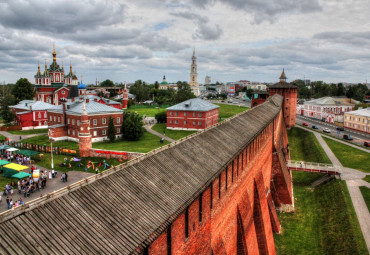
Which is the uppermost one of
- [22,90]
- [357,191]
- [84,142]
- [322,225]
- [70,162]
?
[22,90]

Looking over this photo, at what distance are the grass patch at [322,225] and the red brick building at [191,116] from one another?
22.1 meters

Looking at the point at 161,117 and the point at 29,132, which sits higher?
the point at 161,117

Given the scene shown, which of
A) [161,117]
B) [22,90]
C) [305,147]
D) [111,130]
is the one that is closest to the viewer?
[111,130]

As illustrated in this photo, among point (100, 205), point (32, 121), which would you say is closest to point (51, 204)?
point (100, 205)

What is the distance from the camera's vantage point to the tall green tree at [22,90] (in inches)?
2744

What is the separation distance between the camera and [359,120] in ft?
168

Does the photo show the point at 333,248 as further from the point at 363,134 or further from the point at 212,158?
the point at 363,134

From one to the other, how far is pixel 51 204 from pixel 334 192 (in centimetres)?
2457

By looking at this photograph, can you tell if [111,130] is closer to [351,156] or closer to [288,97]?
[351,156]

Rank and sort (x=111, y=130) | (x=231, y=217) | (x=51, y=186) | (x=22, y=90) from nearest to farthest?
(x=231, y=217), (x=51, y=186), (x=111, y=130), (x=22, y=90)

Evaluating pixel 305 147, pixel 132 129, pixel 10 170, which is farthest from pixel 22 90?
pixel 305 147

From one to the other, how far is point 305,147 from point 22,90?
63945 millimetres

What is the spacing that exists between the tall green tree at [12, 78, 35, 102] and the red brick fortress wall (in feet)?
218

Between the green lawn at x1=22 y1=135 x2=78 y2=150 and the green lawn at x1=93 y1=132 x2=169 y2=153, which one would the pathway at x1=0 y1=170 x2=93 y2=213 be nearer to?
the green lawn at x1=93 y1=132 x2=169 y2=153
